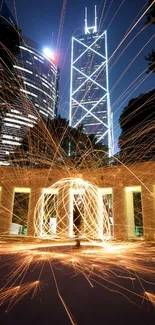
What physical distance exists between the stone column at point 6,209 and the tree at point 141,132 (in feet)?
A: 28.6

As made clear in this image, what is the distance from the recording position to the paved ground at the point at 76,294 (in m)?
1.99

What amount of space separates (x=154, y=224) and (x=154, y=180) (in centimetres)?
214

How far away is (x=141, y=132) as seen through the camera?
18484 millimetres

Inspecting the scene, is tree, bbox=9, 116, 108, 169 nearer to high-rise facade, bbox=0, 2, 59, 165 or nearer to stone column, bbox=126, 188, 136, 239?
high-rise facade, bbox=0, 2, 59, 165

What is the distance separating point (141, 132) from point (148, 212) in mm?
9745

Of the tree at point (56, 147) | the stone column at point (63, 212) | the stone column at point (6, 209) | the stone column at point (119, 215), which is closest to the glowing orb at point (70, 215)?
the stone column at point (63, 212)

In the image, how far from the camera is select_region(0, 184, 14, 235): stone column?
11477 millimetres

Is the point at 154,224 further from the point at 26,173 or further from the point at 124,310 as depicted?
the point at 124,310

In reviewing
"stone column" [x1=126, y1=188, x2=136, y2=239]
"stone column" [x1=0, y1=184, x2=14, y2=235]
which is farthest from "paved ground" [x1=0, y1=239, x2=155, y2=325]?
"stone column" [x1=0, y1=184, x2=14, y2=235]

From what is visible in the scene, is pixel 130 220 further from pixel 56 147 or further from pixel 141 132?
pixel 56 147

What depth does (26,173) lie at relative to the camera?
39.9 feet

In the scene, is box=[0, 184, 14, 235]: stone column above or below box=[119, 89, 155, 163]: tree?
below

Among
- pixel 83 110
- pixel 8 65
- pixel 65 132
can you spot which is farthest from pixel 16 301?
pixel 83 110

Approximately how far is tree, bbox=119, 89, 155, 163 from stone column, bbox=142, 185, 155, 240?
5.64 m
